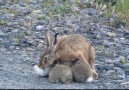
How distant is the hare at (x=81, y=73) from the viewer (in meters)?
8.67

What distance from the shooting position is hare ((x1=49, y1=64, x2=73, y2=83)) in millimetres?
8547

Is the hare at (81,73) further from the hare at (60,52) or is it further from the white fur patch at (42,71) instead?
the white fur patch at (42,71)

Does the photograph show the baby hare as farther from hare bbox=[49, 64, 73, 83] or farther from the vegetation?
the vegetation

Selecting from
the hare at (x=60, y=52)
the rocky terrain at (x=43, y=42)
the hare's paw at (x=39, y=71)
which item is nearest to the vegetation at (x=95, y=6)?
the rocky terrain at (x=43, y=42)

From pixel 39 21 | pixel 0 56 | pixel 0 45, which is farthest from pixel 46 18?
pixel 0 56

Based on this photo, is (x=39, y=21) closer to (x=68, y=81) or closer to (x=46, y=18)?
(x=46, y=18)

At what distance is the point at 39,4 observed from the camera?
48.1ft

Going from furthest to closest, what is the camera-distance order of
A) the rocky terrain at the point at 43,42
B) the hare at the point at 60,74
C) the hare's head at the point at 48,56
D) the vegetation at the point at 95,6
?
the vegetation at the point at 95,6
the hare's head at the point at 48,56
the rocky terrain at the point at 43,42
the hare at the point at 60,74

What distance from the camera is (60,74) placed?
28.1 feet

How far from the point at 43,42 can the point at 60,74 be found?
9.29 ft

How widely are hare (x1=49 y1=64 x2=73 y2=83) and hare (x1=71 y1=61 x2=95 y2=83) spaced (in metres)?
0.09

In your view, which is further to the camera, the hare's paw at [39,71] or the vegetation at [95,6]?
the vegetation at [95,6]

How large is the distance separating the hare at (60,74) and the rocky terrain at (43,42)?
0.32 feet

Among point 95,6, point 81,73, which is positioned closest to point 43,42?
point 81,73
